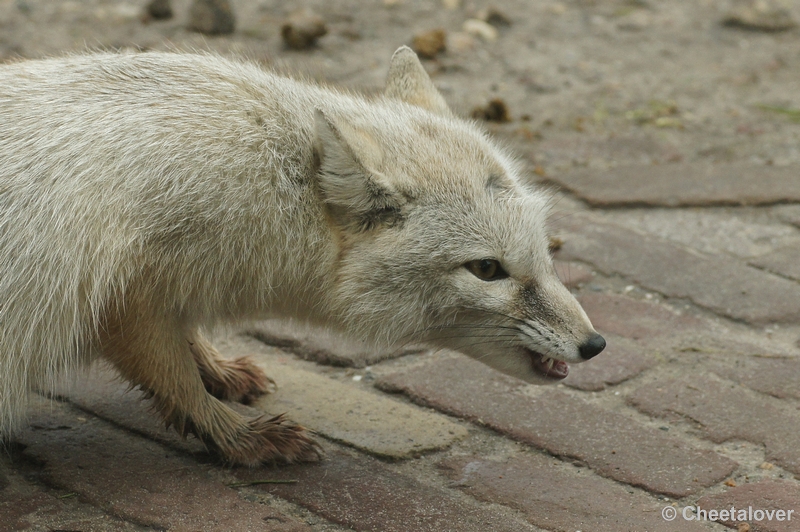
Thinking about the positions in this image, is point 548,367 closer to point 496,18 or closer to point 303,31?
point 303,31

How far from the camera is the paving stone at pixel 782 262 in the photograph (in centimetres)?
557

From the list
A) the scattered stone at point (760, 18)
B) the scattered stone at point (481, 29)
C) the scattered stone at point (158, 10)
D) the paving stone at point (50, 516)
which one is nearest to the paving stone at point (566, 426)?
the paving stone at point (50, 516)

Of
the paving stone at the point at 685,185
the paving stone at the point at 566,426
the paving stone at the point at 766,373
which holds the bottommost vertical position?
the paving stone at the point at 566,426

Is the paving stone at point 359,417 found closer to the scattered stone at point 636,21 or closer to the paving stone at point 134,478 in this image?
the paving stone at point 134,478

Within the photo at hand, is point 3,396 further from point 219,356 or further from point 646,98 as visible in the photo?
point 646,98

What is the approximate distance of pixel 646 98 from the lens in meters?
8.08

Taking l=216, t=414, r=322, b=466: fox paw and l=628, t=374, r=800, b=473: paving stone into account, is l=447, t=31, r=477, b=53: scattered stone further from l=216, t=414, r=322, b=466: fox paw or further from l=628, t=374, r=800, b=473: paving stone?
l=216, t=414, r=322, b=466: fox paw

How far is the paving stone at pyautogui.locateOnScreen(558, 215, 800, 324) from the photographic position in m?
5.26

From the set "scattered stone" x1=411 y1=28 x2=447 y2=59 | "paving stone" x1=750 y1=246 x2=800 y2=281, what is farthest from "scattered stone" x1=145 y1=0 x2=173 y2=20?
"paving stone" x1=750 y1=246 x2=800 y2=281

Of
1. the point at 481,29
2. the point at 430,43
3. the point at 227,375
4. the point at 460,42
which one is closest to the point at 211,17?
the point at 430,43

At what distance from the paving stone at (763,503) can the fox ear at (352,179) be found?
1.67 metres

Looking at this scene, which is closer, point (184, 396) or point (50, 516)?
point (50, 516)

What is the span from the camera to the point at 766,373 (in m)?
4.64

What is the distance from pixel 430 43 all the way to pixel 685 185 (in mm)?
2837
